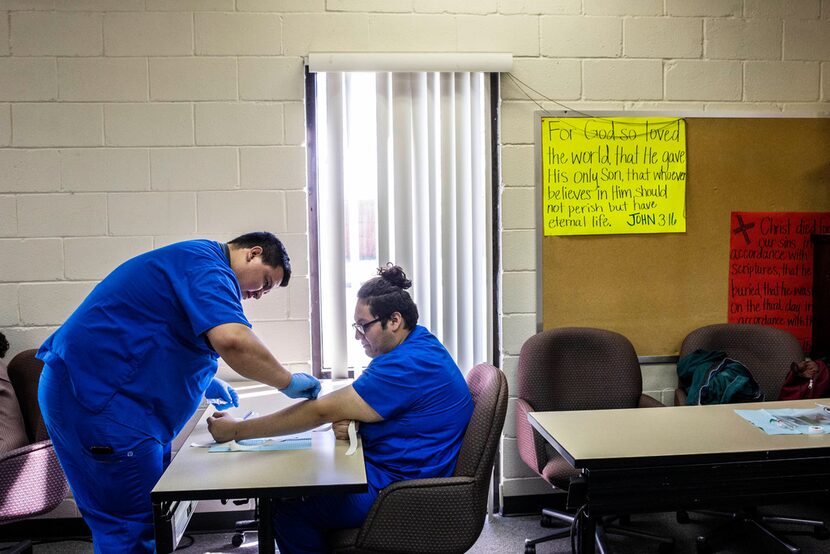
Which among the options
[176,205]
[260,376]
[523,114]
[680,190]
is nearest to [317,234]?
[176,205]

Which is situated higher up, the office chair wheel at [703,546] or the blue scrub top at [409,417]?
the blue scrub top at [409,417]

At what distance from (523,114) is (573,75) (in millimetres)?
293

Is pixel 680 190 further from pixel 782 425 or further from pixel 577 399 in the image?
pixel 782 425

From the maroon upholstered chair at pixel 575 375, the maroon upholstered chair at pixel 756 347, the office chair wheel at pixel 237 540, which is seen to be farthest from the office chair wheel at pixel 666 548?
the office chair wheel at pixel 237 540

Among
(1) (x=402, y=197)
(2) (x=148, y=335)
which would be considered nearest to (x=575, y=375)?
(1) (x=402, y=197)

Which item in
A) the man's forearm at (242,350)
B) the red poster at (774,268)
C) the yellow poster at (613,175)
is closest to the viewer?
the man's forearm at (242,350)

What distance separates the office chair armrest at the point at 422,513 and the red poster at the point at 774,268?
1972 mm

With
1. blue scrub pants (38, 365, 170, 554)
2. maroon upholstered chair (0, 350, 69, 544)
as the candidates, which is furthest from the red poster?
maroon upholstered chair (0, 350, 69, 544)

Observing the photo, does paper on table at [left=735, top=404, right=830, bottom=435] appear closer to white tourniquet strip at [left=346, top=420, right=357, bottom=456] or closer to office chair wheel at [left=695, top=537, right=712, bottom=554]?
office chair wheel at [left=695, top=537, right=712, bottom=554]

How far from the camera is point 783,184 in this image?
324 centimetres

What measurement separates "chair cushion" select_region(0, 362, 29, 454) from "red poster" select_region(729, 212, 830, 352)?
3.11m

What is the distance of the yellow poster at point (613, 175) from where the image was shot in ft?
10.3

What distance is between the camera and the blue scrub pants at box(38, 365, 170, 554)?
1.86 meters

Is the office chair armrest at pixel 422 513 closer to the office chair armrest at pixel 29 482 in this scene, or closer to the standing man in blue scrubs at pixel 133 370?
the standing man in blue scrubs at pixel 133 370
